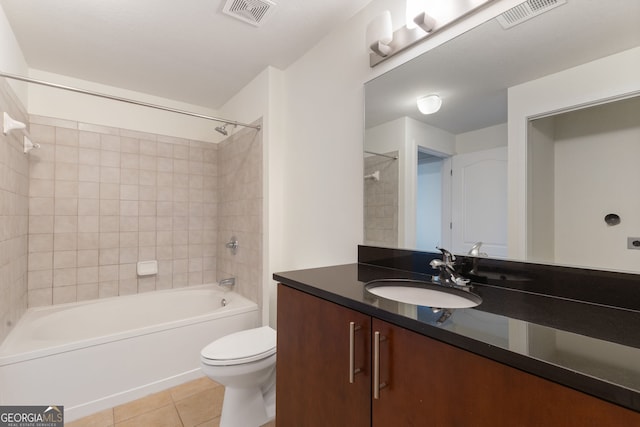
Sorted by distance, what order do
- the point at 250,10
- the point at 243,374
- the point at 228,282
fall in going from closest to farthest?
the point at 243,374 < the point at 250,10 < the point at 228,282

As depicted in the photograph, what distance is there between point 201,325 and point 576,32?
253 centimetres

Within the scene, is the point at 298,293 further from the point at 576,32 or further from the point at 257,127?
the point at 257,127

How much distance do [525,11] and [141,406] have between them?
2.80 meters

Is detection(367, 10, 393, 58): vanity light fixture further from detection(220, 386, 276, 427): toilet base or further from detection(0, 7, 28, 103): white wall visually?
detection(0, 7, 28, 103): white wall

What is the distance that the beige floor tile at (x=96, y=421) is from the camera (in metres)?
1.63

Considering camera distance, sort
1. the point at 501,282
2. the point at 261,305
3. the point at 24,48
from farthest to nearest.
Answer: the point at 261,305 → the point at 24,48 → the point at 501,282

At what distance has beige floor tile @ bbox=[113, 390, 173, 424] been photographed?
5.61 ft

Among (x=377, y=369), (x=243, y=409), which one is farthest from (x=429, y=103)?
(x=243, y=409)

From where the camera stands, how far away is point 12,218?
1.85 meters

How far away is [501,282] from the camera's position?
1.05 metres

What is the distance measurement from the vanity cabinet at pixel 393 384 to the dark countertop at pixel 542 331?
0.03 meters

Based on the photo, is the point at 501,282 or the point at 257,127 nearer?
the point at 501,282

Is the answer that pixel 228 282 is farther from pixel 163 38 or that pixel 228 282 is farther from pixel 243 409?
A: pixel 163 38

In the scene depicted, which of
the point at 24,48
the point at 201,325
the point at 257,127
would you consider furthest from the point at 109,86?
the point at 201,325
